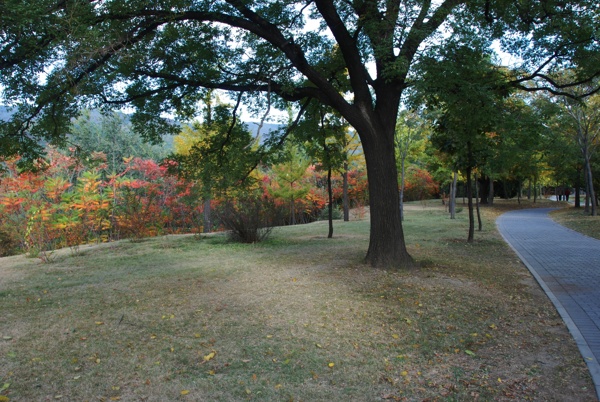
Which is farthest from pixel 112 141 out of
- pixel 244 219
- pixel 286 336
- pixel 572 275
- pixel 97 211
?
pixel 572 275

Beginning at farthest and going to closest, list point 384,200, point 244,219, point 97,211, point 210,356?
point 97,211, point 244,219, point 384,200, point 210,356

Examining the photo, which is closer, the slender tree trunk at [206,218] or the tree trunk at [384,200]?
the tree trunk at [384,200]

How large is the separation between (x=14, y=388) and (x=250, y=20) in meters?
7.00

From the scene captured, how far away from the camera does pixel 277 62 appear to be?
9500 millimetres

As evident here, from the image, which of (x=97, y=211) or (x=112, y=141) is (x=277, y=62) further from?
(x=112, y=141)

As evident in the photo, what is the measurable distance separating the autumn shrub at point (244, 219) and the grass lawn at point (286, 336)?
406 cm

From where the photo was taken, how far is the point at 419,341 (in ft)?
14.3

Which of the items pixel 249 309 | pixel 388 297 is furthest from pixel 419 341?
pixel 249 309

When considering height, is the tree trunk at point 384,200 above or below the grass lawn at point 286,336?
above

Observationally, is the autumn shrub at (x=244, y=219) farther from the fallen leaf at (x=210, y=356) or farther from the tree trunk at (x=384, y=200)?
the fallen leaf at (x=210, y=356)

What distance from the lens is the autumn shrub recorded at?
482 inches

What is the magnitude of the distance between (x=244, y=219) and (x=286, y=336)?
26.3 feet

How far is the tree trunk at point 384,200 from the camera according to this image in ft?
24.9

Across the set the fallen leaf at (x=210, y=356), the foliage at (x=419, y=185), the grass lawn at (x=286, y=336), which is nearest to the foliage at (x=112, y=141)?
the foliage at (x=419, y=185)
